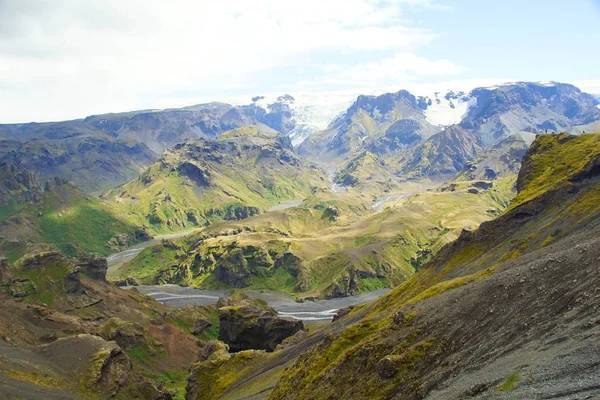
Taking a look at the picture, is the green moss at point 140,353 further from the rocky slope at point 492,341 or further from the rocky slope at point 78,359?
the rocky slope at point 492,341

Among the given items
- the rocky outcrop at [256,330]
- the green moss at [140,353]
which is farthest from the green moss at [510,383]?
the green moss at [140,353]

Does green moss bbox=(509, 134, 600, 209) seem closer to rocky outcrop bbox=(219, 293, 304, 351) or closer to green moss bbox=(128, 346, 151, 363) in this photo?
rocky outcrop bbox=(219, 293, 304, 351)

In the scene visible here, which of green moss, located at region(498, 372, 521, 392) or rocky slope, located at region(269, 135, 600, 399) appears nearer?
green moss, located at region(498, 372, 521, 392)

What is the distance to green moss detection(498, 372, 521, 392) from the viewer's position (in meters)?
42.9

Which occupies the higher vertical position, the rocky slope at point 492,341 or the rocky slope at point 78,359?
the rocky slope at point 492,341

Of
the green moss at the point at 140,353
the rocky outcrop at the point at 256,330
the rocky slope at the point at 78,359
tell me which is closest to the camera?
the rocky slope at the point at 78,359

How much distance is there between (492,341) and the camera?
A: 55094mm

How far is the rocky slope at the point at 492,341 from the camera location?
143ft

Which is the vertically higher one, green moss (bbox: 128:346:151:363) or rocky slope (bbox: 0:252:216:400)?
rocky slope (bbox: 0:252:216:400)

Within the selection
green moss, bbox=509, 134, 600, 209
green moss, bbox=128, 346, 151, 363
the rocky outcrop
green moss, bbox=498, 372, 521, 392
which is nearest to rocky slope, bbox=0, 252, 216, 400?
green moss, bbox=128, 346, 151, 363

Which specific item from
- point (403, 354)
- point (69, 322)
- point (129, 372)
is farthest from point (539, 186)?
point (69, 322)

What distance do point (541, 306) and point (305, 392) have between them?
115 ft

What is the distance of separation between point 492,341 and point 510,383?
11840 mm

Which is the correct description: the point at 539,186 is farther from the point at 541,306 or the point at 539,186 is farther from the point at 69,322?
the point at 69,322
